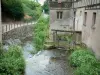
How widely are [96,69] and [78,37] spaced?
898 centimetres

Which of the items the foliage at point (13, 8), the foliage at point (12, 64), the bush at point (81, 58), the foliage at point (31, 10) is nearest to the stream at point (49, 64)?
the bush at point (81, 58)

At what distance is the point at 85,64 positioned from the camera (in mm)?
8719

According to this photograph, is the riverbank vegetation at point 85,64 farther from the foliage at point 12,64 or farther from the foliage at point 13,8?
the foliage at point 13,8

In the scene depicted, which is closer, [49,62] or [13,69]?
[13,69]

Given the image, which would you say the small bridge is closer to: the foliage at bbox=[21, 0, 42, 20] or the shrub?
the shrub

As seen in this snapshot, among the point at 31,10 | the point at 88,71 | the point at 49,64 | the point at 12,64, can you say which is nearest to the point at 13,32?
the point at 49,64

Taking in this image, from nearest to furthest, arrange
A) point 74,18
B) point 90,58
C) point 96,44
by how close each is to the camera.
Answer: point 90,58 < point 96,44 < point 74,18

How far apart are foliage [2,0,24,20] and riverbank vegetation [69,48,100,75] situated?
1079 inches

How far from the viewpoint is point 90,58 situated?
992 cm

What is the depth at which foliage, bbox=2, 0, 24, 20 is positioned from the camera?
35625 mm

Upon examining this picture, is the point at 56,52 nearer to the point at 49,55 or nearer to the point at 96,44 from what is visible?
the point at 49,55

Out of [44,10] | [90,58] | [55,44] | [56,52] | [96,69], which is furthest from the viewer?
[44,10]

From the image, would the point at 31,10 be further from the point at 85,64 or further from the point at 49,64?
the point at 85,64

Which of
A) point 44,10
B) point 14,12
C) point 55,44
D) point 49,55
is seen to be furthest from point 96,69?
point 44,10
